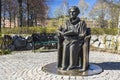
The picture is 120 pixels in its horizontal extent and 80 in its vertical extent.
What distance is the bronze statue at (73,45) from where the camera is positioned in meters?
7.94

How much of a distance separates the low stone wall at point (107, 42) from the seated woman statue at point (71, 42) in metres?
6.20

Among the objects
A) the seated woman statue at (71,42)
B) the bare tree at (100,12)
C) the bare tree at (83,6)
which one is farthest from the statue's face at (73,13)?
the bare tree at (83,6)

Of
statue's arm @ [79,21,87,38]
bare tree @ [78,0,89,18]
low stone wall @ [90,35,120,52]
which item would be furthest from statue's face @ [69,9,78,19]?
bare tree @ [78,0,89,18]

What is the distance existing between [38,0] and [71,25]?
27.6 metres

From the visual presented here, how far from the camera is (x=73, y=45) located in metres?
7.96

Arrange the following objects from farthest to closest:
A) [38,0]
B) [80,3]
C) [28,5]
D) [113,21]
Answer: [80,3] < [113,21] < [38,0] < [28,5]

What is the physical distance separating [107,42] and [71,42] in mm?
6978

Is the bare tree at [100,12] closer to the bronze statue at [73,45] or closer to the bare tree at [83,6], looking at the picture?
the bare tree at [83,6]

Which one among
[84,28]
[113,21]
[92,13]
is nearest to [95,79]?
[84,28]

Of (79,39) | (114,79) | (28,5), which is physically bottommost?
(114,79)

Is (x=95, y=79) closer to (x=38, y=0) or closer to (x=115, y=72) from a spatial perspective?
(x=115, y=72)

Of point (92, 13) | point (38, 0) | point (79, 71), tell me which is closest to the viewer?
point (79, 71)

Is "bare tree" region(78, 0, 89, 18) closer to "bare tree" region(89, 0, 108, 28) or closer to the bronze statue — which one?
"bare tree" region(89, 0, 108, 28)

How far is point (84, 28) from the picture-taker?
8078 millimetres
